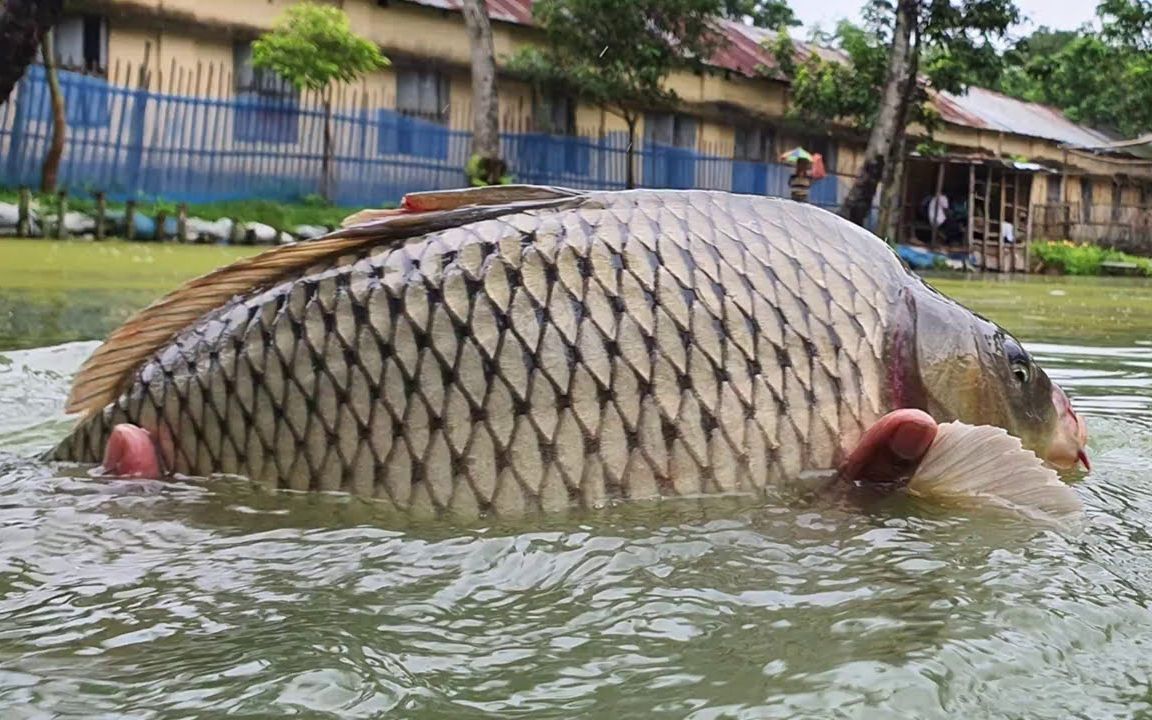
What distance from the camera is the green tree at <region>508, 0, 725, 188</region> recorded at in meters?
19.4

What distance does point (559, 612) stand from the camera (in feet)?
4.66

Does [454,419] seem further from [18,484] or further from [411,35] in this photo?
[411,35]

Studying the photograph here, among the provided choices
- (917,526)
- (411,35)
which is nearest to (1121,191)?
(411,35)

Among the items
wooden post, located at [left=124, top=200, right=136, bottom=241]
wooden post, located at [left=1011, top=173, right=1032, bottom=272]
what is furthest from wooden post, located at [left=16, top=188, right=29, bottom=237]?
wooden post, located at [left=1011, top=173, right=1032, bottom=272]

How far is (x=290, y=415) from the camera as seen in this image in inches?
79.2

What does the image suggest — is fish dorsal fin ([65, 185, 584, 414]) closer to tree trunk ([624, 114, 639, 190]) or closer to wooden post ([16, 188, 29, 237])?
wooden post ([16, 188, 29, 237])

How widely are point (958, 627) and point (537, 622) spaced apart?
49cm

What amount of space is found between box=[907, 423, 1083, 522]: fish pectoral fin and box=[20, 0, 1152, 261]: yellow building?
15.3 meters

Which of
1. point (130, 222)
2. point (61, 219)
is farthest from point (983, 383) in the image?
point (130, 222)

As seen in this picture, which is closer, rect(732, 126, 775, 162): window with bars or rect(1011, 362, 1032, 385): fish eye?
rect(1011, 362, 1032, 385): fish eye

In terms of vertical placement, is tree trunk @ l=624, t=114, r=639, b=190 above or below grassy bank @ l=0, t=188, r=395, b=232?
above

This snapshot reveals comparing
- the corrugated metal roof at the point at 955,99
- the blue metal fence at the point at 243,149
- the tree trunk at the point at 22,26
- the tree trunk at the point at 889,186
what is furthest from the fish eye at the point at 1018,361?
the tree trunk at the point at 889,186

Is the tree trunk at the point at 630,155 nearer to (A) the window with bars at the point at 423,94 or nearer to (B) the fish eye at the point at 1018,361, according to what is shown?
(A) the window with bars at the point at 423,94

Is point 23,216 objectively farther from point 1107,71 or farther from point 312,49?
point 1107,71
